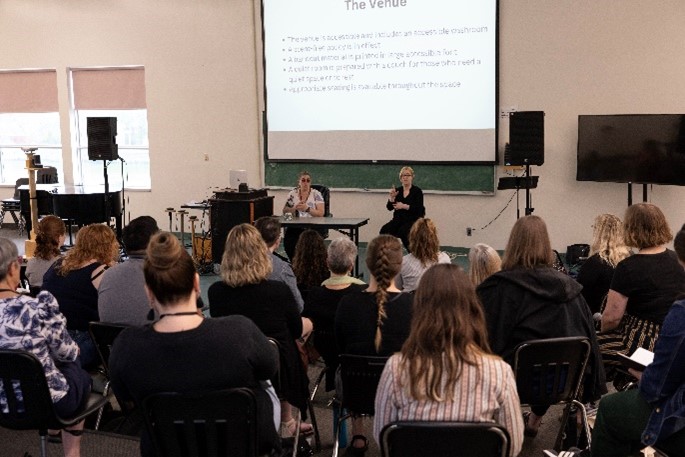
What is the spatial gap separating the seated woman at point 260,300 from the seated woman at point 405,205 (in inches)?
178

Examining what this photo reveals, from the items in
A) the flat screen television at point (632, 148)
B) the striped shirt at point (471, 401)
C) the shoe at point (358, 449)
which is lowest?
the shoe at point (358, 449)

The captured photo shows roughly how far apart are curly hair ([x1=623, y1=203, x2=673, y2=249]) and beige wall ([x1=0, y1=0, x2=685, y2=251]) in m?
4.71

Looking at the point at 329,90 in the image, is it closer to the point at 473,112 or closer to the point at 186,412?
the point at 473,112

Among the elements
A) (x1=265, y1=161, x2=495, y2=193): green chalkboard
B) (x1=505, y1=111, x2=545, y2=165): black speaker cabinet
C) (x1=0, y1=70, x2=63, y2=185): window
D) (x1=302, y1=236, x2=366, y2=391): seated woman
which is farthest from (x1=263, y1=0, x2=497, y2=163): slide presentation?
(x1=302, y1=236, x2=366, y2=391): seated woman

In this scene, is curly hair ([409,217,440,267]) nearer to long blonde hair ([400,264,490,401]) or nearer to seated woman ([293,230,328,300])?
seated woman ([293,230,328,300])

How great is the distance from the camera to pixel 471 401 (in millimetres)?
2172

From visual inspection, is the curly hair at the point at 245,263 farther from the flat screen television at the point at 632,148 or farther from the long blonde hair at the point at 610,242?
the flat screen television at the point at 632,148

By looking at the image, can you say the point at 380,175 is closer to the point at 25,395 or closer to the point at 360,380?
the point at 360,380

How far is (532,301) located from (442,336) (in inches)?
44.2

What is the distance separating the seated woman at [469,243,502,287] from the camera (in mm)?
3699

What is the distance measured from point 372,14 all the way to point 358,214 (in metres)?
2.56

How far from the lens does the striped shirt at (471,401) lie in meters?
2.17

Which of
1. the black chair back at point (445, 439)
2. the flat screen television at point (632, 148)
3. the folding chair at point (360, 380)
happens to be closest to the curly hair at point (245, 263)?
the folding chair at point (360, 380)

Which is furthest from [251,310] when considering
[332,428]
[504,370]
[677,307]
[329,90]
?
[329,90]
